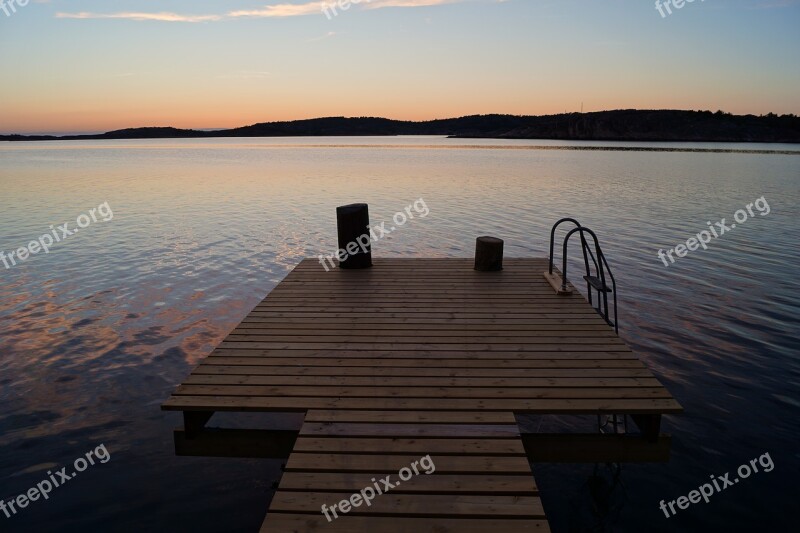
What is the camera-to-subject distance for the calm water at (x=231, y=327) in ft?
18.8

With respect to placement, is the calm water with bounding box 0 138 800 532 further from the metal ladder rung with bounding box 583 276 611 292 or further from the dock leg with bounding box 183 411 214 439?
the metal ladder rung with bounding box 583 276 611 292

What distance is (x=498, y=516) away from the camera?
11.2ft

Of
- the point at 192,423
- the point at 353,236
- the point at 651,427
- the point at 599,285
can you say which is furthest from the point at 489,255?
the point at 192,423

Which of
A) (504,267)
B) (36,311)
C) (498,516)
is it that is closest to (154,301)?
(36,311)

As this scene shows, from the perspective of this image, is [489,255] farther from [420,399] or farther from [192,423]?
[192,423]

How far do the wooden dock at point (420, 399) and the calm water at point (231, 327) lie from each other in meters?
1.24

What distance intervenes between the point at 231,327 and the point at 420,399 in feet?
21.1

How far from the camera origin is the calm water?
226 inches

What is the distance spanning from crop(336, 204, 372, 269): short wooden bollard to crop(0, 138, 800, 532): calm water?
282 centimetres

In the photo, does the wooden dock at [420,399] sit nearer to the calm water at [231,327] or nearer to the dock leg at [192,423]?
the dock leg at [192,423]

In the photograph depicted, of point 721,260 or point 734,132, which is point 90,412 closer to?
point 721,260

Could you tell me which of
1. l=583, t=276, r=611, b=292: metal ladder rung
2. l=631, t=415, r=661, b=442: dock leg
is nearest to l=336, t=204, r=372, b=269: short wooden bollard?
l=583, t=276, r=611, b=292: metal ladder rung

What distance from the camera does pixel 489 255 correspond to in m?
9.87

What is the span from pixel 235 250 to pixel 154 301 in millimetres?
5373
